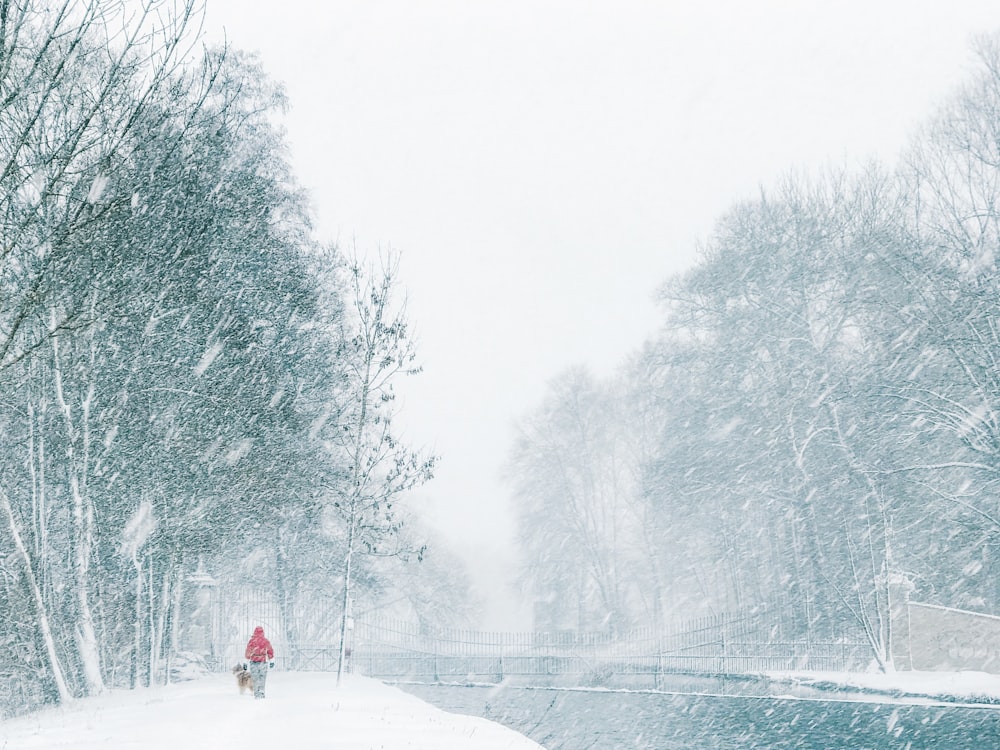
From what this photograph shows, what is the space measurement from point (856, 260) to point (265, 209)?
631 inches

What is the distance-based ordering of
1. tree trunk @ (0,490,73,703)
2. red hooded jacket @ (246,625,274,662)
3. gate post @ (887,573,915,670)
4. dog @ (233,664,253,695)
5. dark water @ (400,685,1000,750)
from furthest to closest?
gate post @ (887,573,915,670)
dog @ (233,664,253,695)
red hooded jacket @ (246,625,274,662)
dark water @ (400,685,1000,750)
tree trunk @ (0,490,73,703)

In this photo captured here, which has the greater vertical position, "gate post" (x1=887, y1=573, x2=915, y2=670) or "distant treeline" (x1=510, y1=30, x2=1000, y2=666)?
"distant treeline" (x1=510, y1=30, x2=1000, y2=666)

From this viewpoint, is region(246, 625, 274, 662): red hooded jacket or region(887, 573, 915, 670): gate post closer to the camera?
region(246, 625, 274, 662): red hooded jacket

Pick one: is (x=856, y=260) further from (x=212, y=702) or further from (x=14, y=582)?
(x=14, y=582)

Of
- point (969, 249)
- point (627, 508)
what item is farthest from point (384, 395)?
point (627, 508)

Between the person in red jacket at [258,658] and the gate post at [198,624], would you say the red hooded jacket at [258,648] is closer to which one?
the person in red jacket at [258,658]

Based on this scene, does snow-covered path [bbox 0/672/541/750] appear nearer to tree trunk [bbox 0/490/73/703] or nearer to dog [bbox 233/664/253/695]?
dog [bbox 233/664/253/695]

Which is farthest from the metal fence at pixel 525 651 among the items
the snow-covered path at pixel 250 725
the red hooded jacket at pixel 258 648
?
the snow-covered path at pixel 250 725

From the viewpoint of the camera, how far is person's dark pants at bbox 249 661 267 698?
15023 millimetres

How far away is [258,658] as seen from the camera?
1523 centimetres

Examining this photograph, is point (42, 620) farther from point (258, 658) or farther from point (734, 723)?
point (734, 723)

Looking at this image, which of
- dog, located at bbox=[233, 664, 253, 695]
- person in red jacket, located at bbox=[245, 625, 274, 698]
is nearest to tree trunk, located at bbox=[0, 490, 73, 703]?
dog, located at bbox=[233, 664, 253, 695]

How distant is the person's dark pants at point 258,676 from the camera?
49.3 feet

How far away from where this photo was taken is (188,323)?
16.5 metres
